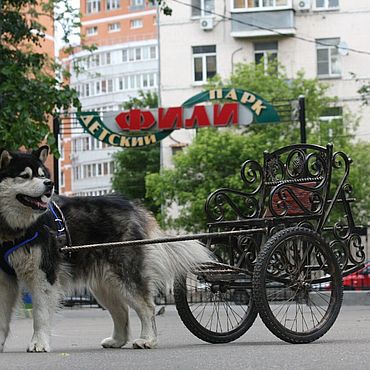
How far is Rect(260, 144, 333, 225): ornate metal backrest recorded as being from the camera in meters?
10.4

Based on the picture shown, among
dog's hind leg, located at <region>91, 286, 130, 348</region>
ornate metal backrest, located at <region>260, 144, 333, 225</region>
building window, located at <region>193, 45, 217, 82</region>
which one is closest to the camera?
ornate metal backrest, located at <region>260, 144, 333, 225</region>

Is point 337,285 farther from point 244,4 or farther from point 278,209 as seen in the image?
point 244,4

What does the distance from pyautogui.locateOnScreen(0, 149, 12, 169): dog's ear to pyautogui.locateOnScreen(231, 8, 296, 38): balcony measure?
46517 mm

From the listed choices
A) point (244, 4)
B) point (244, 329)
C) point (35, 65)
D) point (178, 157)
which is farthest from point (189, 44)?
point (244, 329)

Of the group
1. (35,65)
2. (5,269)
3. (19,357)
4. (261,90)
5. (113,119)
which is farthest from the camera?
(261,90)

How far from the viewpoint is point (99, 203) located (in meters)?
10.5

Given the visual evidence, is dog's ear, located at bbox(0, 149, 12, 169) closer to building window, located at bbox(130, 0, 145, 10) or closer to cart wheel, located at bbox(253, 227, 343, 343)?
cart wheel, located at bbox(253, 227, 343, 343)

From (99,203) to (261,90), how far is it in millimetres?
34595

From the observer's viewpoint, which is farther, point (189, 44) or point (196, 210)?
point (189, 44)

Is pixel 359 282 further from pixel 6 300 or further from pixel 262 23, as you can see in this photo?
pixel 262 23

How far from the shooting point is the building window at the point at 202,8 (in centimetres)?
5684

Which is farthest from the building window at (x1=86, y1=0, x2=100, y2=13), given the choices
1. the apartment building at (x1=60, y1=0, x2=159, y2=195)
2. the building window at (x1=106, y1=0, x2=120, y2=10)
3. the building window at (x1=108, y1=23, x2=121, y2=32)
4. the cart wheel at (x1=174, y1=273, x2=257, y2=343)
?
the cart wheel at (x1=174, y1=273, x2=257, y2=343)

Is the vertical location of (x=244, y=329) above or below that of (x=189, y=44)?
below

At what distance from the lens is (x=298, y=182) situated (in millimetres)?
10695
